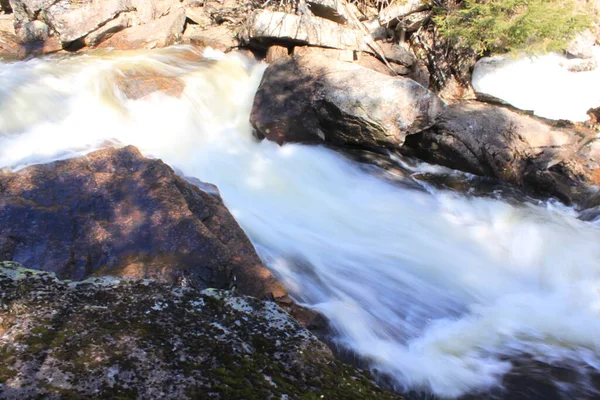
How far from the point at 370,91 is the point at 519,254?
3198 millimetres

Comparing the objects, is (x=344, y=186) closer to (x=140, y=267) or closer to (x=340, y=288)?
(x=340, y=288)

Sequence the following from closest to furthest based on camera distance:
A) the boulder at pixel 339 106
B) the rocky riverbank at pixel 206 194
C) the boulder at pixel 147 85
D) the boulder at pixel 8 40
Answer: the rocky riverbank at pixel 206 194
the boulder at pixel 339 106
the boulder at pixel 147 85
the boulder at pixel 8 40

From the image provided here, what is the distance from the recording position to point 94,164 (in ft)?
13.7

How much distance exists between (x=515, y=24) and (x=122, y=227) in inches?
303

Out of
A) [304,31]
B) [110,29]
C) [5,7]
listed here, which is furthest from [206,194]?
[5,7]

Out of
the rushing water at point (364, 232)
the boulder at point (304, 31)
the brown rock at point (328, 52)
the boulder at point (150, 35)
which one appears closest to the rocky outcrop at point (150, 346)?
the rushing water at point (364, 232)

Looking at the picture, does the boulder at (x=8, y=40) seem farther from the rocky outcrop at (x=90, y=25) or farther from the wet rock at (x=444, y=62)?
the wet rock at (x=444, y=62)

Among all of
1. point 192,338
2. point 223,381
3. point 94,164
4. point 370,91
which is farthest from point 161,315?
point 370,91

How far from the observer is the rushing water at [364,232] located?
387cm

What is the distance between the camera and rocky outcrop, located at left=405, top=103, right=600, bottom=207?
23.4 feet

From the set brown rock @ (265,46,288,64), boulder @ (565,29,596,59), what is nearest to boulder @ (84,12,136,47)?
brown rock @ (265,46,288,64)

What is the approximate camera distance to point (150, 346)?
63.8 inches

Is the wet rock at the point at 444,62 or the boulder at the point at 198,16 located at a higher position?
the wet rock at the point at 444,62

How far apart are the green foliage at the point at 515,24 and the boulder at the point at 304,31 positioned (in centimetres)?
178
